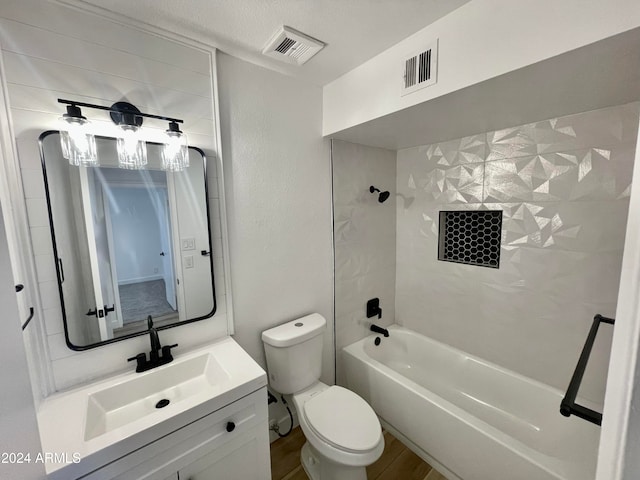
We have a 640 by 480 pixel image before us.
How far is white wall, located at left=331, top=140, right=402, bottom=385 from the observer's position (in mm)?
2078

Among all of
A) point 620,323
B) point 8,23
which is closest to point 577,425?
point 620,323

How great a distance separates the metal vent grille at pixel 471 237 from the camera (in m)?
1.91

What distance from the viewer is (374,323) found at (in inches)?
94.5

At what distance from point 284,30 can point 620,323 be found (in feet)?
5.09

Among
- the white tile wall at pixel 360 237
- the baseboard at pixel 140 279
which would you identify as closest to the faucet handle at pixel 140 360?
the baseboard at pixel 140 279

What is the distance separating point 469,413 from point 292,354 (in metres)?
1.17

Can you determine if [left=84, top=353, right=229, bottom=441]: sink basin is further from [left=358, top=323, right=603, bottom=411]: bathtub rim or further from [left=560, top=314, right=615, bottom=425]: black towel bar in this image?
[left=560, top=314, right=615, bottom=425]: black towel bar

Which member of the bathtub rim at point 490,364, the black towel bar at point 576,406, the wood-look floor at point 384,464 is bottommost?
the wood-look floor at point 384,464

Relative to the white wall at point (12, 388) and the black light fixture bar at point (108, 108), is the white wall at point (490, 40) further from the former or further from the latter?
the white wall at point (12, 388)

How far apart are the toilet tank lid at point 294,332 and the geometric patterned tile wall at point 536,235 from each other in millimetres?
1114

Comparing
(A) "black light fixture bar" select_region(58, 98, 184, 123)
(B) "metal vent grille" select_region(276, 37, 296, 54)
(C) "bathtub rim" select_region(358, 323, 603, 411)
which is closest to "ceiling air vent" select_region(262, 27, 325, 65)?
(B) "metal vent grille" select_region(276, 37, 296, 54)

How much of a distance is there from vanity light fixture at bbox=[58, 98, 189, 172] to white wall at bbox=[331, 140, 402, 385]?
1069mm

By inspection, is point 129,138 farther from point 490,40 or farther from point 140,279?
point 490,40

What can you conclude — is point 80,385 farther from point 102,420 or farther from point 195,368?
point 195,368
